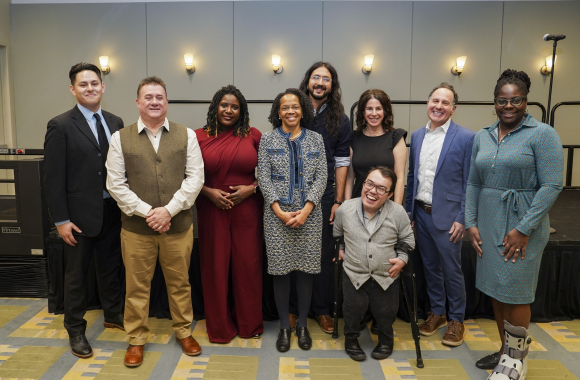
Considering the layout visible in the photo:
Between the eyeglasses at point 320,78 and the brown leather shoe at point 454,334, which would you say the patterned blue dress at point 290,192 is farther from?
the brown leather shoe at point 454,334

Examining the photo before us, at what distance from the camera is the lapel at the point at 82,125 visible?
2.32 meters

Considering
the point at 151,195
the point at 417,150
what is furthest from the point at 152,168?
the point at 417,150

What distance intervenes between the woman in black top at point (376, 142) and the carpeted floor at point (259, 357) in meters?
0.94

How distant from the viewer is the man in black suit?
2266mm

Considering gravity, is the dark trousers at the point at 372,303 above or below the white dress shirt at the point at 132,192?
below

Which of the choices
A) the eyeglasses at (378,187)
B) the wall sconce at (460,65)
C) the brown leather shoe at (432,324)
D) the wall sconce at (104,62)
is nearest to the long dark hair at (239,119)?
the eyeglasses at (378,187)

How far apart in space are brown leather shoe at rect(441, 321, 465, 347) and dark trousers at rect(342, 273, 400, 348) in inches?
15.7

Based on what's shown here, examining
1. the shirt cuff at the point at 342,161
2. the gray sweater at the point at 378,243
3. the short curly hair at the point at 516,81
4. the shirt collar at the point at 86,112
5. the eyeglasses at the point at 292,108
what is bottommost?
the gray sweater at the point at 378,243

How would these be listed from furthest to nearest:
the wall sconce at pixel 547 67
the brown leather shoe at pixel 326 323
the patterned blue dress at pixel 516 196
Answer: the wall sconce at pixel 547 67 < the brown leather shoe at pixel 326 323 < the patterned blue dress at pixel 516 196

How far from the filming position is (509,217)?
1973 millimetres

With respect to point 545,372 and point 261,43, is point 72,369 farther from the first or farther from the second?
point 261,43

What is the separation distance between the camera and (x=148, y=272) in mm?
2316

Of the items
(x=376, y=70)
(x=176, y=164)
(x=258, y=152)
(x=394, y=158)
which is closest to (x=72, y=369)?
(x=176, y=164)

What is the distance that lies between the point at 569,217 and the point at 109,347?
3778 millimetres
